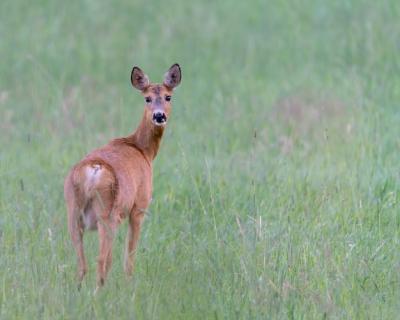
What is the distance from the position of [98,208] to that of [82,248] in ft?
0.99

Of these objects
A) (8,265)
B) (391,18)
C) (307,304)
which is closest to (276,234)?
(307,304)

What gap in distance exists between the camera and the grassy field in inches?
270

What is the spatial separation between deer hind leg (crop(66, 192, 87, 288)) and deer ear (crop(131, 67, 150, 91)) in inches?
50.8

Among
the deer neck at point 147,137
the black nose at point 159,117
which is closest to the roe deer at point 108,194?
the black nose at point 159,117

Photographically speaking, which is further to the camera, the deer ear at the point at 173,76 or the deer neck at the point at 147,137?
the deer ear at the point at 173,76

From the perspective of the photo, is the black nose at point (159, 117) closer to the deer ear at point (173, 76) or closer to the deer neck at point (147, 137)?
the deer neck at point (147, 137)

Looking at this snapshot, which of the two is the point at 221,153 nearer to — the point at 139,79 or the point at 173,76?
the point at 173,76

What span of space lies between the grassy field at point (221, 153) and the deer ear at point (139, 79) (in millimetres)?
733

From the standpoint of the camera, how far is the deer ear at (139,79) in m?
8.39

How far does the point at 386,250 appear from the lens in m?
7.65

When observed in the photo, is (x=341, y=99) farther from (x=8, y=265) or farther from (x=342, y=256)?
(x=8, y=265)

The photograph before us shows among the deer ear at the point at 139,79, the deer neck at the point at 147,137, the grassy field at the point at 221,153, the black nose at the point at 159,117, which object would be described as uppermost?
the deer ear at the point at 139,79

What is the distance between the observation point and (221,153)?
11.0 m

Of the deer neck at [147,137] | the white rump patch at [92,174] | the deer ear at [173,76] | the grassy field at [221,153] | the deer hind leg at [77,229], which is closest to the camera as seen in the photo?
the grassy field at [221,153]
